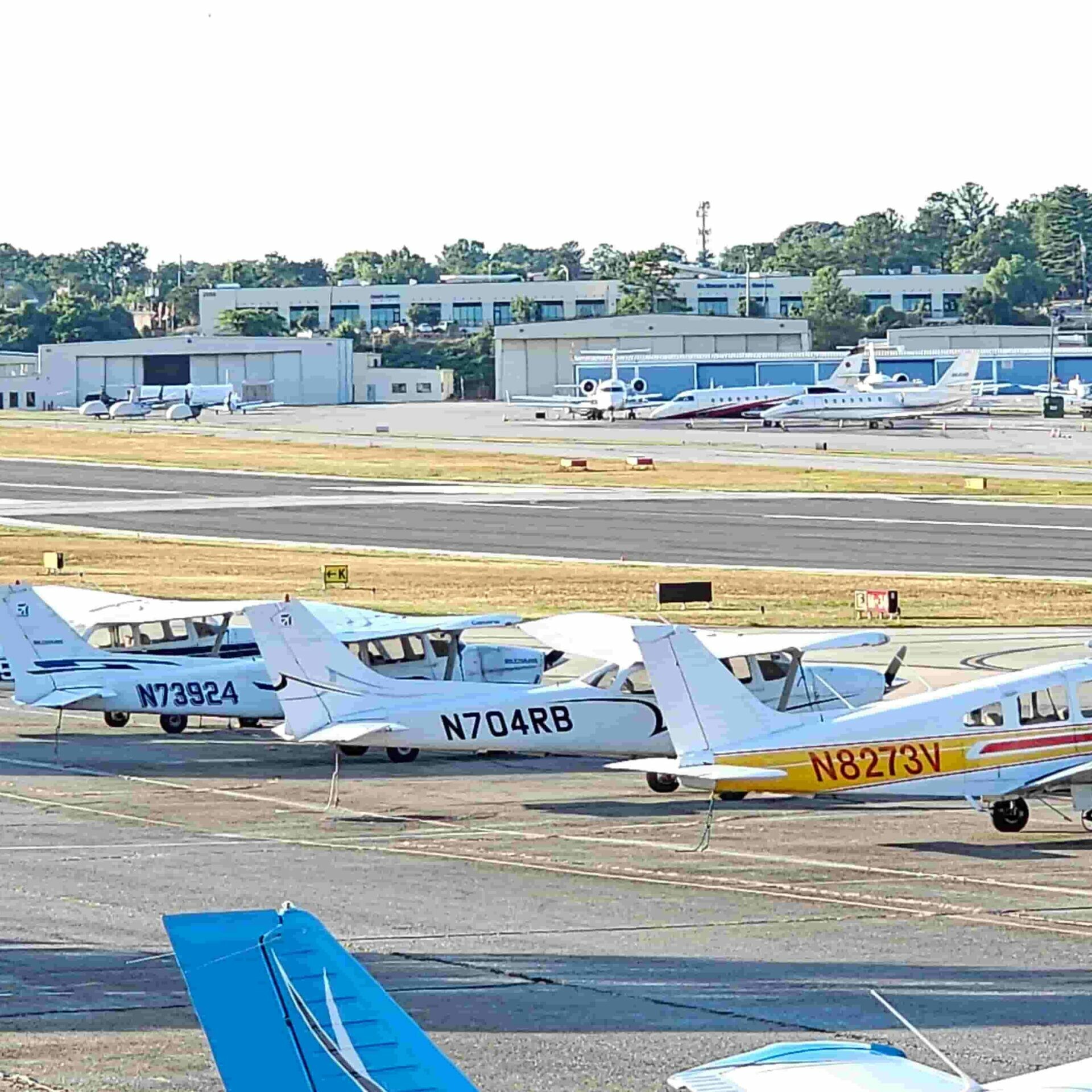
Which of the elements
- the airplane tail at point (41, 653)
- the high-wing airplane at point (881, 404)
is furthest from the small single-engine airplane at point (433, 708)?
the high-wing airplane at point (881, 404)

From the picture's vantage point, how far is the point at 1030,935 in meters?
21.5

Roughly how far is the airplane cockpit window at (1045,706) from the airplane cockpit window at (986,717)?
289mm

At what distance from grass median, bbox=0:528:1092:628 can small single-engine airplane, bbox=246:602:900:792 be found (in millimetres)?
20983

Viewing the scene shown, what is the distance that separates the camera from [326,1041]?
8.71m

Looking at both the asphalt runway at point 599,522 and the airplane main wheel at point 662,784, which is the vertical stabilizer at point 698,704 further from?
the asphalt runway at point 599,522

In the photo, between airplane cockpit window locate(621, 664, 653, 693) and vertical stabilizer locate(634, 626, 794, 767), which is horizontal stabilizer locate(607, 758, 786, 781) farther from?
airplane cockpit window locate(621, 664, 653, 693)

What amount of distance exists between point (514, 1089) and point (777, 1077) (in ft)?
24.9

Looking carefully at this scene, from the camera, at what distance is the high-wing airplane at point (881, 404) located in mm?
146125

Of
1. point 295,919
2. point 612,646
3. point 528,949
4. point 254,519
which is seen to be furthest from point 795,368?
point 295,919

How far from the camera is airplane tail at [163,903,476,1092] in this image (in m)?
8.48

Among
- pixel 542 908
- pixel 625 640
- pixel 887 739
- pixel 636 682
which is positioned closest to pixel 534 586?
pixel 625 640

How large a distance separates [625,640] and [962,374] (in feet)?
398

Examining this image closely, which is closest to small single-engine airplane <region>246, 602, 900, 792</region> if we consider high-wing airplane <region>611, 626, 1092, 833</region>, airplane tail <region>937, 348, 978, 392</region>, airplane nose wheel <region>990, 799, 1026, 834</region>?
high-wing airplane <region>611, 626, 1092, 833</region>

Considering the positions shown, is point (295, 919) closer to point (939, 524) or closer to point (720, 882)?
point (720, 882)
